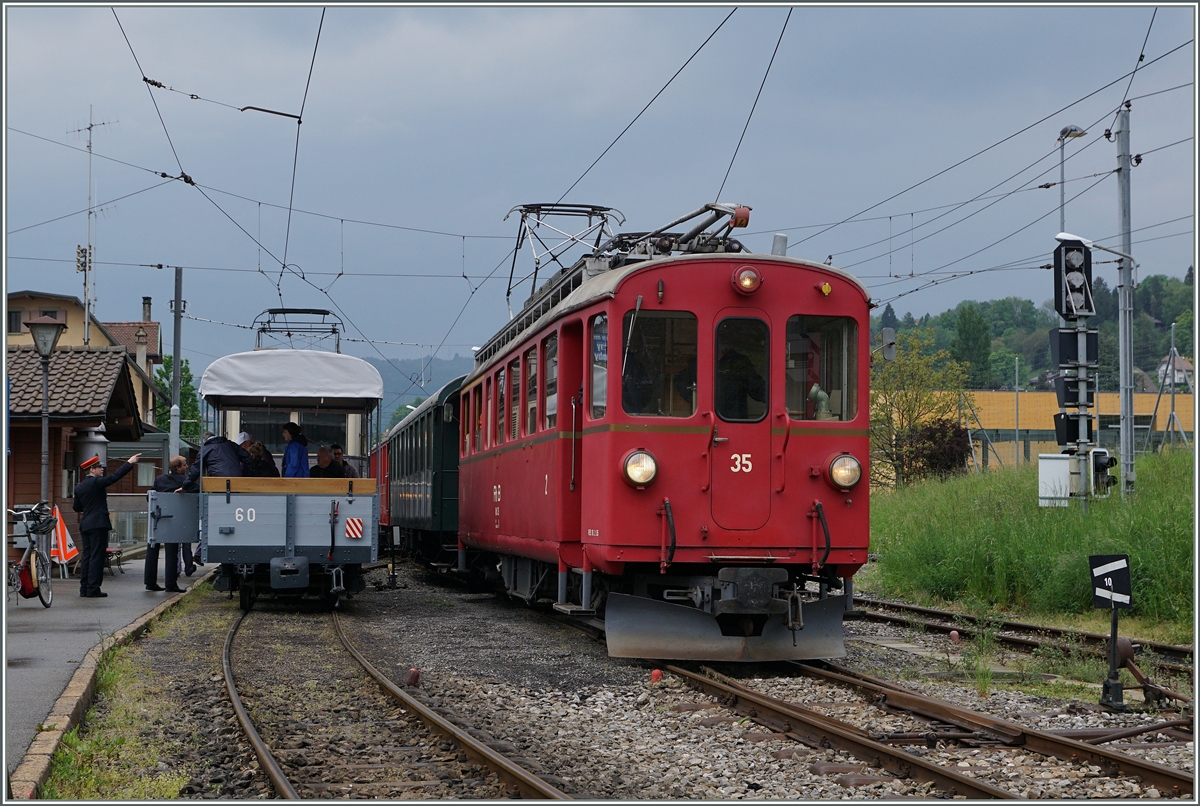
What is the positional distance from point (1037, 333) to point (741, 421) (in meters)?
114

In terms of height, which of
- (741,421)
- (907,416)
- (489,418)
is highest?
(907,416)

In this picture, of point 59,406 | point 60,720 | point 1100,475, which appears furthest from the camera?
point 59,406

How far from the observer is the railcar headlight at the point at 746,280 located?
9.55 m

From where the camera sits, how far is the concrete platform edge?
5606 millimetres

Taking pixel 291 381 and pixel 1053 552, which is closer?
pixel 1053 552

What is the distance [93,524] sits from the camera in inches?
602

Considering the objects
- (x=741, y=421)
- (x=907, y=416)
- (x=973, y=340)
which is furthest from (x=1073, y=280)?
(x=973, y=340)

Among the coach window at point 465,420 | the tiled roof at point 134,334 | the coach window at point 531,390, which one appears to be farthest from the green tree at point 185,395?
the coach window at point 531,390

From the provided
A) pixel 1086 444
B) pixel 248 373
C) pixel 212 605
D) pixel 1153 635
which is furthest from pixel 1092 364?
pixel 212 605

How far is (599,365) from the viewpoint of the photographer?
9.70 m

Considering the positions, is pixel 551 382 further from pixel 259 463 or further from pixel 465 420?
pixel 465 420

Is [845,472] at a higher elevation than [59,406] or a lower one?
lower

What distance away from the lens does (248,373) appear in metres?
15.0

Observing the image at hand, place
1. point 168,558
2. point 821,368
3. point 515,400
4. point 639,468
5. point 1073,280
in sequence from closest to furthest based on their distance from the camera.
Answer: point 639,468
point 821,368
point 515,400
point 1073,280
point 168,558
